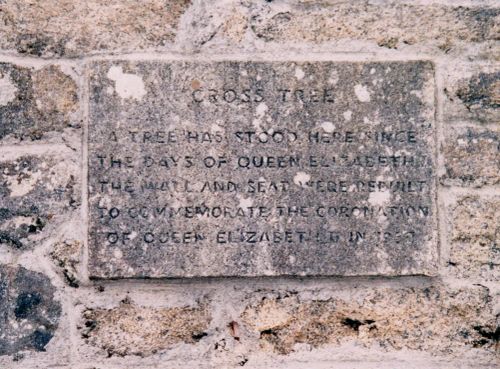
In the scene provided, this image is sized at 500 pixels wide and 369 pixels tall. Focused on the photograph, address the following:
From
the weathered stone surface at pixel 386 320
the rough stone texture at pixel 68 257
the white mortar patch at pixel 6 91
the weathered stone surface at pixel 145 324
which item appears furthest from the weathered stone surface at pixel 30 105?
the weathered stone surface at pixel 386 320

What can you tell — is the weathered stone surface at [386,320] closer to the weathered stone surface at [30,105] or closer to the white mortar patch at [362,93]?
the white mortar patch at [362,93]

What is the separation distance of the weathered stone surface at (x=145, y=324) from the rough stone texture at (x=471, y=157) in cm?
76

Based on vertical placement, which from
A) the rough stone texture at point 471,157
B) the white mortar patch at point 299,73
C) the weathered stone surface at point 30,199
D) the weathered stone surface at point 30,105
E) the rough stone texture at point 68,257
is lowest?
the rough stone texture at point 68,257

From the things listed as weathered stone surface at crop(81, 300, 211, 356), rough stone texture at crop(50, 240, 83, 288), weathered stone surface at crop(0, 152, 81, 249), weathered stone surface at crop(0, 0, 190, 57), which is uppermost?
weathered stone surface at crop(0, 0, 190, 57)

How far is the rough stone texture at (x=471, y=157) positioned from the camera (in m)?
1.53

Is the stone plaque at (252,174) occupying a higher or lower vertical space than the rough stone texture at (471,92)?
lower

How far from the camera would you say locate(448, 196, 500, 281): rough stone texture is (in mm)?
1526

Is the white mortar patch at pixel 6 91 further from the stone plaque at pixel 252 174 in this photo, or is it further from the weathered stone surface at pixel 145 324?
the weathered stone surface at pixel 145 324

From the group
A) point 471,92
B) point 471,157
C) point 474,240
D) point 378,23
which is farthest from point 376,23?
point 474,240

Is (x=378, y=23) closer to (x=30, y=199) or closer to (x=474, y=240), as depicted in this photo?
(x=474, y=240)

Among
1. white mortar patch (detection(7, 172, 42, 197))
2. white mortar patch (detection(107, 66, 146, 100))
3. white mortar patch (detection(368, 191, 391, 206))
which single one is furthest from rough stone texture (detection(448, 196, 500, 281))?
white mortar patch (detection(7, 172, 42, 197))

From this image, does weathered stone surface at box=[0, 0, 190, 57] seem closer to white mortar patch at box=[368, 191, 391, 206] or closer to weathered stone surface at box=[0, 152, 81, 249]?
weathered stone surface at box=[0, 152, 81, 249]

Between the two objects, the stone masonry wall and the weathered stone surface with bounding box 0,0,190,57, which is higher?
the weathered stone surface with bounding box 0,0,190,57

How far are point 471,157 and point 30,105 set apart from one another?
119 centimetres
